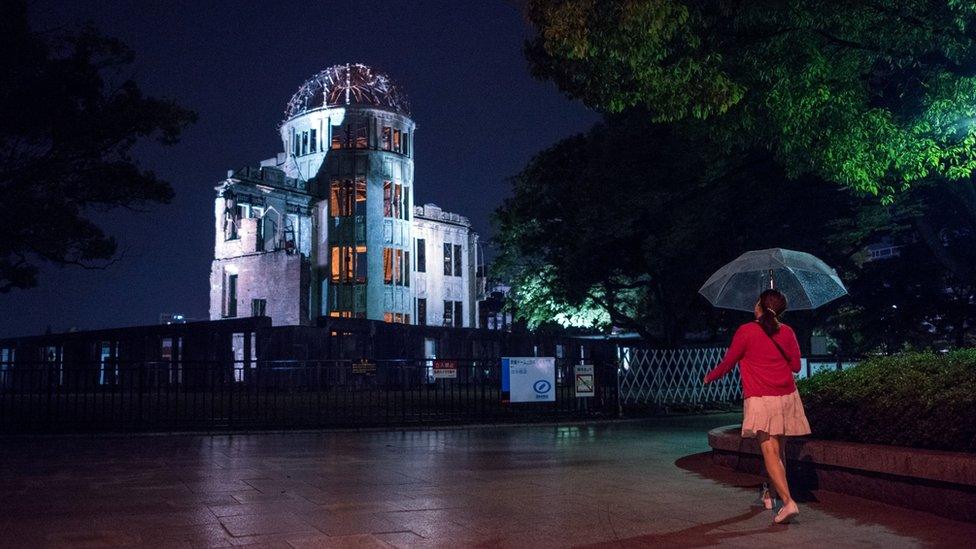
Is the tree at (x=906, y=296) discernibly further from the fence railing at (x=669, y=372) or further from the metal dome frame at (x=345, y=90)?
the metal dome frame at (x=345, y=90)

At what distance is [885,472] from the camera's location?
7805 mm

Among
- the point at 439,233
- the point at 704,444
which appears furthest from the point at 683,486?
the point at 439,233

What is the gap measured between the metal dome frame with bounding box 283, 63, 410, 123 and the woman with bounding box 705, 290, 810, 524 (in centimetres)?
4543

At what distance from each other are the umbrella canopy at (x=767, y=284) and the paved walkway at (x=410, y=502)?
2217 mm

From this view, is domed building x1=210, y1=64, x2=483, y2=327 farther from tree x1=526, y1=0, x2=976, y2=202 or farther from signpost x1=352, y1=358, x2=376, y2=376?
tree x1=526, y1=0, x2=976, y2=202

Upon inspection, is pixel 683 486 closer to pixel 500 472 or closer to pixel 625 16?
pixel 500 472

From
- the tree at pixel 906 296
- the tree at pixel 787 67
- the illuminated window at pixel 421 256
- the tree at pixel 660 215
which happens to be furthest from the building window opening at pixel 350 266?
the tree at pixel 787 67

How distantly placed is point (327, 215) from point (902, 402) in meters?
44.6

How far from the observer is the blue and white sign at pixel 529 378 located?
722 inches

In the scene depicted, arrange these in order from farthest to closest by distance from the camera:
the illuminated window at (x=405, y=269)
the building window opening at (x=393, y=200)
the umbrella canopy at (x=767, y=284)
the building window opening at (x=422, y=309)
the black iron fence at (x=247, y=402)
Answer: the building window opening at (x=422, y=309) → the illuminated window at (x=405, y=269) → the building window opening at (x=393, y=200) → the black iron fence at (x=247, y=402) → the umbrella canopy at (x=767, y=284)

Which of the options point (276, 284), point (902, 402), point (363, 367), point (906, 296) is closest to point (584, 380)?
point (363, 367)

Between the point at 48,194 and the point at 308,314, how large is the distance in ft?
95.4

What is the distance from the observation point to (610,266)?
94.3ft

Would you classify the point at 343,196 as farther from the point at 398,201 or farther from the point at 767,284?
the point at 767,284
